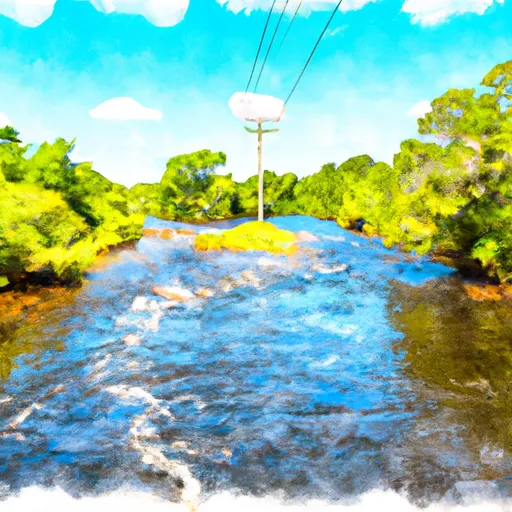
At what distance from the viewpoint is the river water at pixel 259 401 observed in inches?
297

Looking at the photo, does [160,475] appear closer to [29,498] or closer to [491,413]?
[29,498]

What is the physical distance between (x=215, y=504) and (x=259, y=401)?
316 cm

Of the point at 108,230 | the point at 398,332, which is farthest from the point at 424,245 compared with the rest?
the point at 108,230

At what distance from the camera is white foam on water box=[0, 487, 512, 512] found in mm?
7117

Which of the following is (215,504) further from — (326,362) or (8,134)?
(8,134)

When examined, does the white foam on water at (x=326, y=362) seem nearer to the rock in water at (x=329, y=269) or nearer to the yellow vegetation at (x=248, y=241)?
the rock in water at (x=329, y=269)

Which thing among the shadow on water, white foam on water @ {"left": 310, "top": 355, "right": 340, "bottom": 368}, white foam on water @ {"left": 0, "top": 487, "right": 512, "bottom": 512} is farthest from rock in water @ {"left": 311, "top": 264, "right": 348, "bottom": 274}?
white foam on water @ {"left": 0, "top": 487, "right": 512, "bottom": 512}

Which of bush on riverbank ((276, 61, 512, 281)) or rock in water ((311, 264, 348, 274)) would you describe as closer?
bush on riverbank ((276, 61, 512, 281))

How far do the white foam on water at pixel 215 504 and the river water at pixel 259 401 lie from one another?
0.02m

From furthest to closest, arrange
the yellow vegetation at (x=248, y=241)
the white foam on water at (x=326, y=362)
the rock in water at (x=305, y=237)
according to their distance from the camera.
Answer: the rock in water at (x=305, y=237), the yellow vegetation at (x=248, y=241), the white foam on water at (x=326, y=362)

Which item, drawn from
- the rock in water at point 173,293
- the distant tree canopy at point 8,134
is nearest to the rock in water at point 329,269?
the rock in water at point 173,293

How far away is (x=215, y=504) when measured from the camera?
725 cm

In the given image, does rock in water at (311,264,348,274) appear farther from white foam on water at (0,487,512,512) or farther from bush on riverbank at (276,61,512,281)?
white foam on water at (0,487,512,512)

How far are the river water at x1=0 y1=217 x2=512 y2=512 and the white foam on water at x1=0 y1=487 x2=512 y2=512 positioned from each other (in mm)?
22
